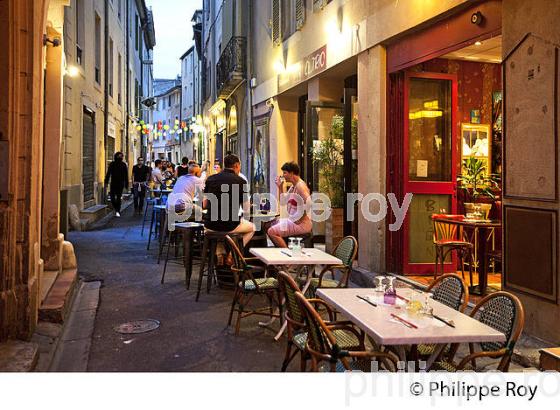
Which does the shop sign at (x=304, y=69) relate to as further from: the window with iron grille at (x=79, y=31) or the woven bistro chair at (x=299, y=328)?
the woven bistro chair at (x=299, y=328)

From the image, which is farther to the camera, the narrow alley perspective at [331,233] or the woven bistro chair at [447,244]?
the woven bistro chair at [447,244]

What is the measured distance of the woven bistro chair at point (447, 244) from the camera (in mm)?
7020

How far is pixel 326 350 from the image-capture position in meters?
3.24

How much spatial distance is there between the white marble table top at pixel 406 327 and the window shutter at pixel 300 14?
28.8 ft

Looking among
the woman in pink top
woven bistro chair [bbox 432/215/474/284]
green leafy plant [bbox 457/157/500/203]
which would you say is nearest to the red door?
green leafy plant [bbox 457/157/500/203]

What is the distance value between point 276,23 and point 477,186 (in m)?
7.72

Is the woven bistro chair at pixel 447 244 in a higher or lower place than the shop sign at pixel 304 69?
lower

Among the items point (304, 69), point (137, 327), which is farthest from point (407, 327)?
point (304, 69)

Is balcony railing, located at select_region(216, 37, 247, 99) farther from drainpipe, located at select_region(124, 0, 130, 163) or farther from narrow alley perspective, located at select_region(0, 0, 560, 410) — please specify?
drainpipe, located at select_region(124, 0, 130, 163)

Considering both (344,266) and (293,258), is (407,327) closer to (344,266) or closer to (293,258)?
(293,258)

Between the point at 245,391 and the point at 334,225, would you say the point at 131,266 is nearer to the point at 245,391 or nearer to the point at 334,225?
the point at 334,225

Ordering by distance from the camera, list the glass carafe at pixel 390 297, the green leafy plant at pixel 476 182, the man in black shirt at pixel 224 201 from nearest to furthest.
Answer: the glass carafe at pixel 390 297 → the man in black shirt at pixel 224 201 → the green leafy plant at pixel 476 182

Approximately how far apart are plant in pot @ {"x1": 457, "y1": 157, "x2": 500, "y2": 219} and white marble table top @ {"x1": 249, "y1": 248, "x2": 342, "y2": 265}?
2513 millimetres

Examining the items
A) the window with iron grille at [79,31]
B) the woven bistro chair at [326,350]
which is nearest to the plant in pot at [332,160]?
the woven bistro chair at [326,350]
